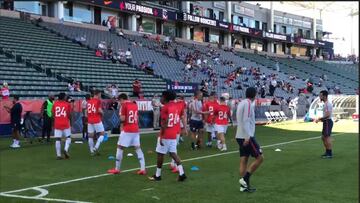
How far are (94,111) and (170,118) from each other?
5116 millimetres

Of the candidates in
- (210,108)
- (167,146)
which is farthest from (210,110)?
(167,146)

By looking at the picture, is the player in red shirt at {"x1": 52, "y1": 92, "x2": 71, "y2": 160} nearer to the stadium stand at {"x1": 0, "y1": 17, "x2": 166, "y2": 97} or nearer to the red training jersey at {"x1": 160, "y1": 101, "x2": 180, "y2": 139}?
the red training jersey at {"x1": 160, "y1": 101, "x2": 180, "y2": 139}

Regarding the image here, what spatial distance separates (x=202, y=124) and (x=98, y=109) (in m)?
4.00

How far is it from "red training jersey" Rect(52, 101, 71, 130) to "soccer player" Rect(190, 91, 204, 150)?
4.63 meters

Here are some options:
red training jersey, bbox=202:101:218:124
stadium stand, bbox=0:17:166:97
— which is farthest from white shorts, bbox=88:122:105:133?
stadium stand, bbox=0:17:166:97

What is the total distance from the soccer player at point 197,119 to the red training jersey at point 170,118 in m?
6.48

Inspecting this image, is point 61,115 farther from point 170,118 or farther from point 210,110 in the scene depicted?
point 210,110

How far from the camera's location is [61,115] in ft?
44.0

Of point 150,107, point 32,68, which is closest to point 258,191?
point 150,107

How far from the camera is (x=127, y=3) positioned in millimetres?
45375

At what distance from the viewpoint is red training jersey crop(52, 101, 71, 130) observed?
43.9 feet

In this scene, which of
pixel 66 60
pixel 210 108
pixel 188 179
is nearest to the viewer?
pixel 188 179

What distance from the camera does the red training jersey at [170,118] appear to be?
959 cm

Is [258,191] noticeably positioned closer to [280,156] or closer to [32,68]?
[280,156]
